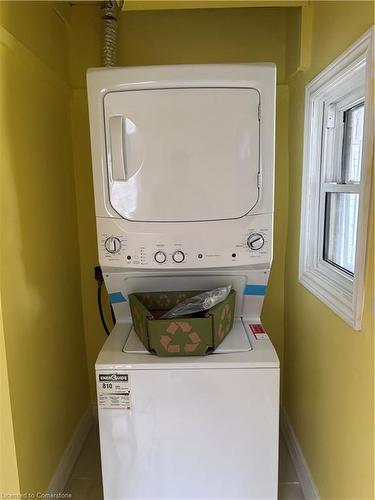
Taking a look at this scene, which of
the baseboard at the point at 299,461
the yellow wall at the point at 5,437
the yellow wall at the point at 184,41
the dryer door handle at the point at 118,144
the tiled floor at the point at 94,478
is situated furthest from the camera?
the yellow wall at the point at 184,41

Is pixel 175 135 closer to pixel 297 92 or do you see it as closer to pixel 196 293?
pixel 196 293

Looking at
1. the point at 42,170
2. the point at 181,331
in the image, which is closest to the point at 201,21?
the point at 42,170

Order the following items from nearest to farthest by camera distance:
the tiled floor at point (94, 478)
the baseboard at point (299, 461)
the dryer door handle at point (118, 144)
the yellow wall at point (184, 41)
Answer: the dryer door handle at point (118, 144) → the baseboard at point (299, 461) → the tiled floor at point (94, 478) → the yellow wall at point (184, 41)

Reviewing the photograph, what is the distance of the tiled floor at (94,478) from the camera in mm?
1887

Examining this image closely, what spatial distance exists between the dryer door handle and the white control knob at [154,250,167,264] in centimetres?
32

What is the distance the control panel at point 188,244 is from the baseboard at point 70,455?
1.04 metres

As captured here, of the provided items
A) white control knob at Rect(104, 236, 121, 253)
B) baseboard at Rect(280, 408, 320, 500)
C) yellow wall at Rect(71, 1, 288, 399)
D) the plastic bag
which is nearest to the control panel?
white control knob at Rect(104, 236, 121, 253)

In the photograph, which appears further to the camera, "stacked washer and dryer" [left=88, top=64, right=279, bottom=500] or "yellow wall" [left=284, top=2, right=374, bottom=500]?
"stacked washer and dryer" [left=88, top=64, right=279, bottom=500]

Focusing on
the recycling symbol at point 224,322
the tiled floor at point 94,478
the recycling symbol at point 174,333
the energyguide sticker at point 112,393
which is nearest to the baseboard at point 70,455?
the tiled floor at point 94,478

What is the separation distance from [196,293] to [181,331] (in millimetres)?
258

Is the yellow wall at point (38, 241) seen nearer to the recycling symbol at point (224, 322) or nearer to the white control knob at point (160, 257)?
the white control knob at point (160, 257)

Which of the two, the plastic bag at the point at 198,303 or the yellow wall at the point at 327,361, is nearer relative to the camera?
the yellow wall at the point at 327,361

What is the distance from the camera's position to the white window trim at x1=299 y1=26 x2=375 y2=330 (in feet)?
3.99

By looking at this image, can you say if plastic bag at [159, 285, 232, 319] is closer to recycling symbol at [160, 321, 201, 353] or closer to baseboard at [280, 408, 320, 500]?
recycling symbol at [160, 321, 201, 353]
